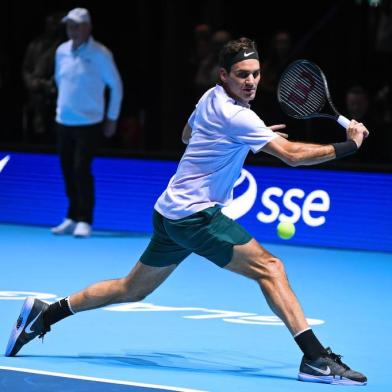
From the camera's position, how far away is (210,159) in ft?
21.8

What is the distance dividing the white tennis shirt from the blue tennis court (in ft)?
2.94

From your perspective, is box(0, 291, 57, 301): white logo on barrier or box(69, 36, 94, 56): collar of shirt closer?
box(0, 291, 57, 301): white logo on barrier

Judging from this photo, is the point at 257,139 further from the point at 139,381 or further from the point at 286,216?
the point at 286,216

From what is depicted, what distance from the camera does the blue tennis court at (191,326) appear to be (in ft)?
21.2

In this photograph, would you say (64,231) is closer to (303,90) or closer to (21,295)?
(21,295)

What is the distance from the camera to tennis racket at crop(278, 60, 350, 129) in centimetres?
717

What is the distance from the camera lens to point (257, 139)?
6.50 meters

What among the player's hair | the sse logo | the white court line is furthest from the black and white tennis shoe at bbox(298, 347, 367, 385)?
the sse logo

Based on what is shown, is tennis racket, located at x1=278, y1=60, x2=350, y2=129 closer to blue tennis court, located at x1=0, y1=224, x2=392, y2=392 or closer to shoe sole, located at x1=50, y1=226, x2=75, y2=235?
blue tennis court, located at x1=0, y1=224, x2=392, y2=392

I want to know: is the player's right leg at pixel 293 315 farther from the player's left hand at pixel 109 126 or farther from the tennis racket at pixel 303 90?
the player's left hand at pixel 109 126

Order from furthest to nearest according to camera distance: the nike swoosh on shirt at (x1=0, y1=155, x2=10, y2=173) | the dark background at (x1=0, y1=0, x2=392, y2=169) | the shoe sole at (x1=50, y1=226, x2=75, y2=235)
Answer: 1. the dark background at (x1=0, y1=0, x2=392, y2=169)
2. the nike swoosh on shirt at (x1=0, y1=155, x2=10, y2=173)
3. the shoe sole at (x1=50, y1=226, x2=75, y2=235)

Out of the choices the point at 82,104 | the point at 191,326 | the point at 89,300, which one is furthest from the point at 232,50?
the point at 82,104

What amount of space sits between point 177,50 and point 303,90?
775 cm

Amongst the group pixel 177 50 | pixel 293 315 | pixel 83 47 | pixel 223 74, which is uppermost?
pixel 223 74
